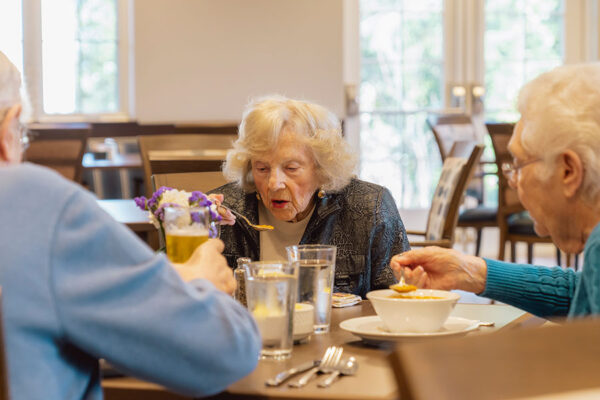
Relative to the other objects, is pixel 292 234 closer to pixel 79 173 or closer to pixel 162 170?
pixel 162 170

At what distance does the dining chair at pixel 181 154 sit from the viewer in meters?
2.71

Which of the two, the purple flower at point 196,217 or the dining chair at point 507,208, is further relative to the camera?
the dining chair at point 507,208

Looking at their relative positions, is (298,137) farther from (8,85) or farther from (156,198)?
(8,85)

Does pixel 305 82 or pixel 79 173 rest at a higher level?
pixel 305 82

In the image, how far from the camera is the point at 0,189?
93 centimetres

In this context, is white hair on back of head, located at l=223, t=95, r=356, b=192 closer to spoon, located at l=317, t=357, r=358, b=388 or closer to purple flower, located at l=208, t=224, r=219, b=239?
purple flower, located at l=208, t=224, r=219, b=239

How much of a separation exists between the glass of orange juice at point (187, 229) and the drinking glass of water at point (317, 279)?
189mm

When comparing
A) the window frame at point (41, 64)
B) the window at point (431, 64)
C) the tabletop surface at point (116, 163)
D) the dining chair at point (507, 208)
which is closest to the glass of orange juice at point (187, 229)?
the tabletop surface at point (116, 163)

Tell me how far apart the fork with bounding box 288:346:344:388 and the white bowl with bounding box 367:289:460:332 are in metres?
0.11

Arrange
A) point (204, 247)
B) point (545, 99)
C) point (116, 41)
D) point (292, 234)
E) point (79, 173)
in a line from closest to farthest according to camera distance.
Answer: point (204, 247), point (545, 99), point (292, 234), point (79, 173), point (116, 41)

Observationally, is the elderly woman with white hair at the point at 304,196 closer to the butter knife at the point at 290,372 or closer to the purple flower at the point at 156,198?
the purple flower at the point at 156,198

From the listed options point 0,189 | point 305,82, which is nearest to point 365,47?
point 305,82

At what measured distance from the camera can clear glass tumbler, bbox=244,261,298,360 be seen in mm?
1236

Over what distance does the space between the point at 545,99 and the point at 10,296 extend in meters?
0.95
